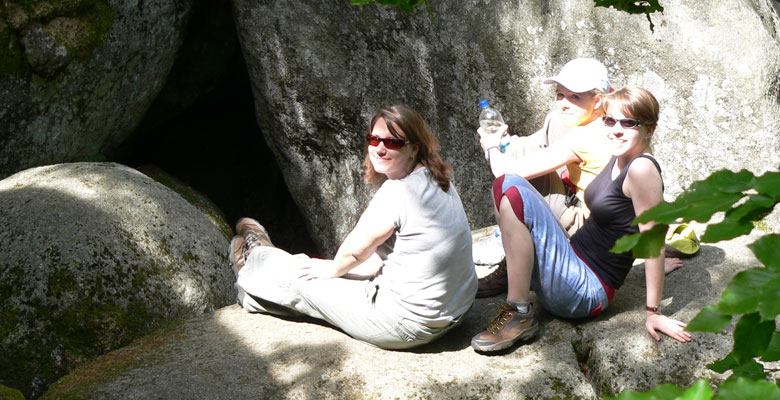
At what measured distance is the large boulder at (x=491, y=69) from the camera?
4.91 m

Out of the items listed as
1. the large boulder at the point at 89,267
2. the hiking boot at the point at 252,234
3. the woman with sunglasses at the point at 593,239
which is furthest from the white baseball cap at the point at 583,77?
the large boulder at the point at 89,267

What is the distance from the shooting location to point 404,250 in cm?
305

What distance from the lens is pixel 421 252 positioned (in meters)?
3.02

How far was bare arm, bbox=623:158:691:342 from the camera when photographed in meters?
2.90

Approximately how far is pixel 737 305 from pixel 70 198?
12.1ft

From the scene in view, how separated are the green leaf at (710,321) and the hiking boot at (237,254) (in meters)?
3.48

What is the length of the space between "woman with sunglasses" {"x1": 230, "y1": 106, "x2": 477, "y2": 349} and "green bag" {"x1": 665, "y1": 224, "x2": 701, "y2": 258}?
4.10 ft

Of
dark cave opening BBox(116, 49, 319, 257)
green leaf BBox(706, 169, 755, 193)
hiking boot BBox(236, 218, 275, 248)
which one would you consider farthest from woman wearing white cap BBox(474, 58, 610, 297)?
dark cave opening BBox(116, 49, 319, 257)

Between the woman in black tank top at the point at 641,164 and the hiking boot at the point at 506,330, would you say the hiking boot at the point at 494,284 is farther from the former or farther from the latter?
the woman in black tank top at the point at 641,164

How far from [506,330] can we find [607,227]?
66 cm

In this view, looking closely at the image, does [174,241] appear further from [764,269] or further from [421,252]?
[764,269]

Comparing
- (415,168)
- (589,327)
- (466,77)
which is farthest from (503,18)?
(589,327)

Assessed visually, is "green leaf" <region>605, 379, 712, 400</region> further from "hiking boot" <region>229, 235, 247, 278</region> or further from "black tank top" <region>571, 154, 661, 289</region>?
"hiking boot" <region>229, 235, 247, 278</region>

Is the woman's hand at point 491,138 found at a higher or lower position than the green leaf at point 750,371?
lower
